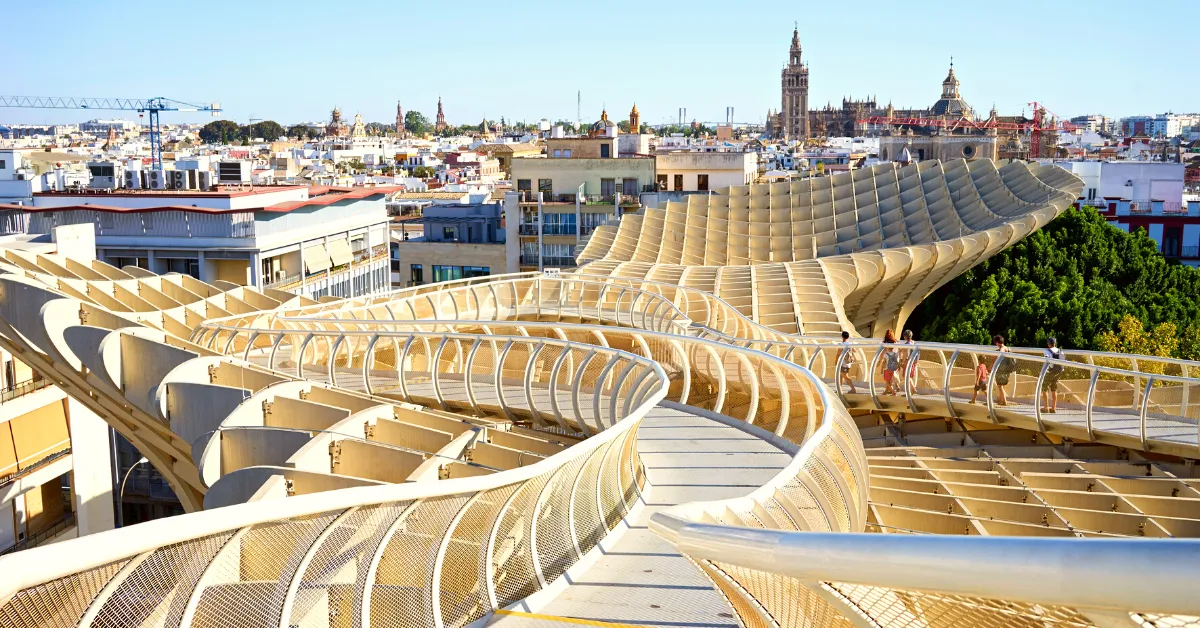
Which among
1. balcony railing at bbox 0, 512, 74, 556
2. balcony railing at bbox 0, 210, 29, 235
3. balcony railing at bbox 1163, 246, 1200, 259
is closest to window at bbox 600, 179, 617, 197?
balcony railing at bbox 1163, 246, 1200, 259

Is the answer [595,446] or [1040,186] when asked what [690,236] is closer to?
[1040,186]

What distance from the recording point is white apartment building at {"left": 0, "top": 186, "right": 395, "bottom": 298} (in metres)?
33.0

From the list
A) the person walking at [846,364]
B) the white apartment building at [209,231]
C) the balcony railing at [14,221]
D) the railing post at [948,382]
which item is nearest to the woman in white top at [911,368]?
the railing post at [948,382]

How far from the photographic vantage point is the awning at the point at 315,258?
1428 inches

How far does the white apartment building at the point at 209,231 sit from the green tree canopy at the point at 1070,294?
67.2ft

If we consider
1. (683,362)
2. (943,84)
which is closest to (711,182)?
(683,362)

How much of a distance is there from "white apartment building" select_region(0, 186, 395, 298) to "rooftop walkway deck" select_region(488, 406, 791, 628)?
2320cm

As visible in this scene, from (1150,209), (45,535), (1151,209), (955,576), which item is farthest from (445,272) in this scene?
(955,576)

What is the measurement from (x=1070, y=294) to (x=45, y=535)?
29.2 metres

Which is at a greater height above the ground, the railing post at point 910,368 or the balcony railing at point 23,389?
the railing post at point 910,368

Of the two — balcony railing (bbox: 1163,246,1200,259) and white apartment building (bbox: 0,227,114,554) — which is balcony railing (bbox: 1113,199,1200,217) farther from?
white apartment building (bbox: 0,227,114,554)

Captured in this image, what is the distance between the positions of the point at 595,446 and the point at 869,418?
10.4 meters

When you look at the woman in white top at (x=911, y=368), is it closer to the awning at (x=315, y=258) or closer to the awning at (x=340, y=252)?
the awning at (x=315, y=258)

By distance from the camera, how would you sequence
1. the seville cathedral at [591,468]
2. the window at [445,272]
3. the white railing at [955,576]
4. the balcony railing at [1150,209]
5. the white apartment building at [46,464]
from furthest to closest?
the balcony railing at [1150,209] → the window at [445,272] → the white apartment building at [46,464] → the seville cathedral at [591,468] → the white railing at [955,576]
